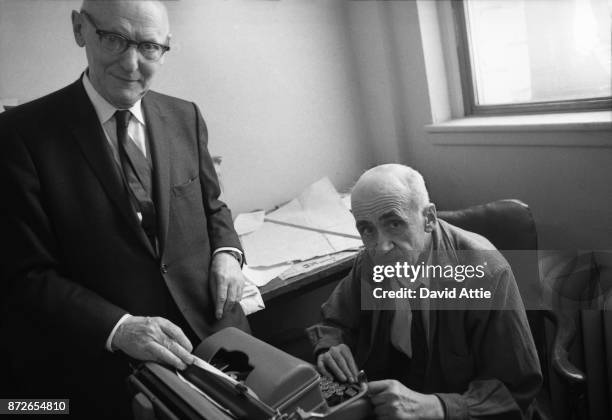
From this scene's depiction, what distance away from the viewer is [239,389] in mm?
862

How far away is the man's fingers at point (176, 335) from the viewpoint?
44.6 inches

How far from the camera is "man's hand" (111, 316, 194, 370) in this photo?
1056 millimetres

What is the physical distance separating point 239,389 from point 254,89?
6.36ft

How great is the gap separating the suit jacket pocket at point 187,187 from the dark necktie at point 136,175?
3.3 inches

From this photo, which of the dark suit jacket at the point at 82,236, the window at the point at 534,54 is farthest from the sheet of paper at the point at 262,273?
the window at the point at 534,54

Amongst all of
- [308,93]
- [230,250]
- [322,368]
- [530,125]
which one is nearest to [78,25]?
[230,250]

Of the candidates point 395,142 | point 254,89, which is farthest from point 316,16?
point 395,142

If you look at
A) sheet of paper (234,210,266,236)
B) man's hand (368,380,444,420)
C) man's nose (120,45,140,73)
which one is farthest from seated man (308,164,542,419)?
sheet of paper (234,210,266,236)

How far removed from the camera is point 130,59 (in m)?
1.30

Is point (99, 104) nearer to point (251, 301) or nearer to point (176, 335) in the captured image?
point (176, 335)

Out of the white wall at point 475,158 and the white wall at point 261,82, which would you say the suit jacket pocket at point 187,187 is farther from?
the white wall at point 475,158

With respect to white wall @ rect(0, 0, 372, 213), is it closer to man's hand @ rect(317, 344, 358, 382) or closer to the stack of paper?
the stack of paper

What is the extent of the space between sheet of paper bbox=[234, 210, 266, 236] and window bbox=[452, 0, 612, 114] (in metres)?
1.21

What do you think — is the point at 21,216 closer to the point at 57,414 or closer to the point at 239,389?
the point at 57,414
